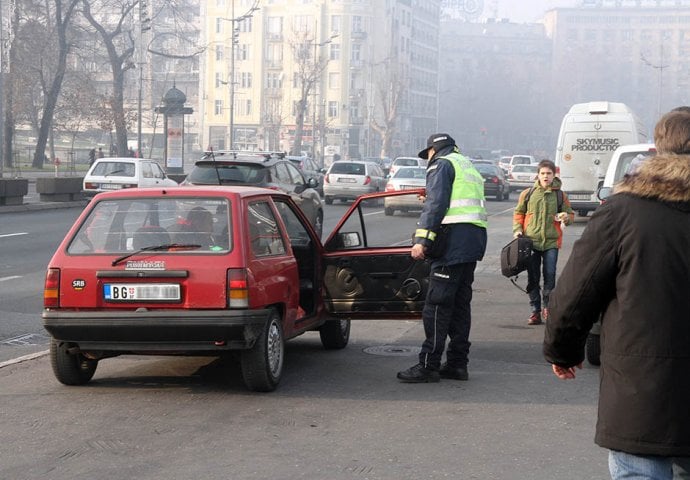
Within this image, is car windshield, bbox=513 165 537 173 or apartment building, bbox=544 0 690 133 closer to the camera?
car windshield, bbox=513 165 537 173

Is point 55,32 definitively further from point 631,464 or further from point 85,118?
point 631,464

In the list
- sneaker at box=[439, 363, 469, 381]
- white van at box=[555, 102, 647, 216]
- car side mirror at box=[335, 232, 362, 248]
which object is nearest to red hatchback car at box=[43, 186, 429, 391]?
car side mirror at box=[335, 232, 362, 248]

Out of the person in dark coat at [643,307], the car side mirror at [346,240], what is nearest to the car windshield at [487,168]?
the car side mirror at [346,240]

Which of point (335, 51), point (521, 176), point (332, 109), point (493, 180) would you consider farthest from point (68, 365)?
point (335, 51)

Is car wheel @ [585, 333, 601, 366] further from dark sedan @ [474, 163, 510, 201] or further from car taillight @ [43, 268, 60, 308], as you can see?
dark sedan @ [474, 163, 510, 201]

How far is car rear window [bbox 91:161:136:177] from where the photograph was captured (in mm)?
→ 32500

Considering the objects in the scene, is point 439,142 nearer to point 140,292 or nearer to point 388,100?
point 140,292

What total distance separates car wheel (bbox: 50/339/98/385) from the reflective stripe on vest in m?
2.75

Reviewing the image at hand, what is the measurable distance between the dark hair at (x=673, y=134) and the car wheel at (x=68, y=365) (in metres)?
5.26

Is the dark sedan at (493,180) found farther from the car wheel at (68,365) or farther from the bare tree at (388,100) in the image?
the bare tree at (388,100)

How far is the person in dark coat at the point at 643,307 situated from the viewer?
3.29m

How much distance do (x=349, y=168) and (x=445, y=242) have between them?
110ft

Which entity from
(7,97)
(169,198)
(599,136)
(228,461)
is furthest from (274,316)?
(7,97)

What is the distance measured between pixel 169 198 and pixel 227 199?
44 centimetres
